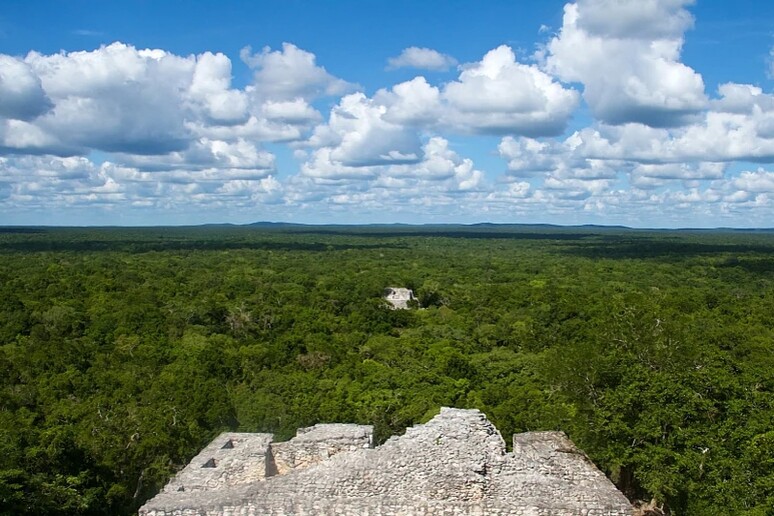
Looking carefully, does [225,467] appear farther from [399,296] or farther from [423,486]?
[399,296]

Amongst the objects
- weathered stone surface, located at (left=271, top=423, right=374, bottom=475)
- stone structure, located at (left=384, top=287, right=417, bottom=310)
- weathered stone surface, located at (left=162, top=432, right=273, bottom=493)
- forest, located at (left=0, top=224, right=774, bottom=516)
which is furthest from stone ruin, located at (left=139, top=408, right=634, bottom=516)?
stone structure, located at (left=384, top=287, right=417, bottom=310)

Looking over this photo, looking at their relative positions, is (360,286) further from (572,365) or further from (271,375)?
(572,365)

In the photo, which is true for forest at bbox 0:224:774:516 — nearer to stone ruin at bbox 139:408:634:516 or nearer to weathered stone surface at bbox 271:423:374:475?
stone ruin at bbox 139:408:634:516

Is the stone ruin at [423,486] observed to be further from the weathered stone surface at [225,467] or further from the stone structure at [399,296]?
the stone structure at [399,296]

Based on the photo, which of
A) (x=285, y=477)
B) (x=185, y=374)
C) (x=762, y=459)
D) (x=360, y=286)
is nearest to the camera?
(x=285, y=477)

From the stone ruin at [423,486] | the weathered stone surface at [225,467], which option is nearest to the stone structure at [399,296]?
the weathered stone surface at [225,467]

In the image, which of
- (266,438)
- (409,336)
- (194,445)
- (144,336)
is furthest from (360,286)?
(266,438)
